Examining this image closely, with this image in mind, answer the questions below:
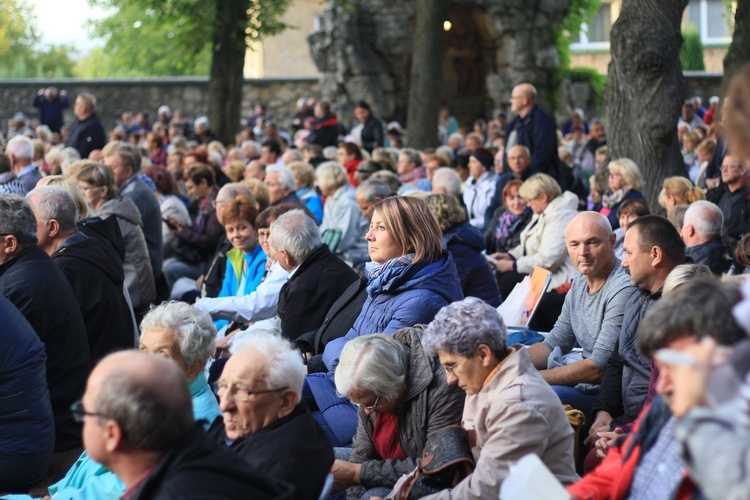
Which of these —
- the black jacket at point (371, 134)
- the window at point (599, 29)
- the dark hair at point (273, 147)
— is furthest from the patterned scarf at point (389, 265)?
the window at point (599, 29)

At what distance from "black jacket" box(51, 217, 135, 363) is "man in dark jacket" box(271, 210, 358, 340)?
89 centimetres

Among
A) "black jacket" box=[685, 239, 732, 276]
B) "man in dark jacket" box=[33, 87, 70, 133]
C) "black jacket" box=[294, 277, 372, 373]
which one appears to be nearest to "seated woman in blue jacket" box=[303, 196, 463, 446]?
"black jacket" box=[294, 277, 372, 373]

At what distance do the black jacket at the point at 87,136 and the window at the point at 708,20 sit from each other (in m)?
31.5

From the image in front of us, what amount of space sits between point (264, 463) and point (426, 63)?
483 inches

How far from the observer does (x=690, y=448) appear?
2.17 meters

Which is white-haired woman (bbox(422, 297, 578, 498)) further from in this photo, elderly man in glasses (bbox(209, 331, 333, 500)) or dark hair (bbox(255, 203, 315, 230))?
dark hair (bbox(255, 203, 315, 230))

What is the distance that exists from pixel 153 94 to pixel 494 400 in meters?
24.8

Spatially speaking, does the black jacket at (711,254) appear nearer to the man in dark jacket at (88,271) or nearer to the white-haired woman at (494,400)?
the white-haired woman at (494,400)

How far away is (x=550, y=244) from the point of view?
7727 mm

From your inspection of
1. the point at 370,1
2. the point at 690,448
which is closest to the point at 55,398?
the point at 690,448

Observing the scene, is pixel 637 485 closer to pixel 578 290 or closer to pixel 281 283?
pixel 578 290

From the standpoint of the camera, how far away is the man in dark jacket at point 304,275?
5.77 m

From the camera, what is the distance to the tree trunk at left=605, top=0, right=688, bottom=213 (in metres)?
8.94

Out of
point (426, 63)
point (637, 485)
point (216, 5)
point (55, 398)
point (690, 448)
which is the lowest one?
point (55, 398)
